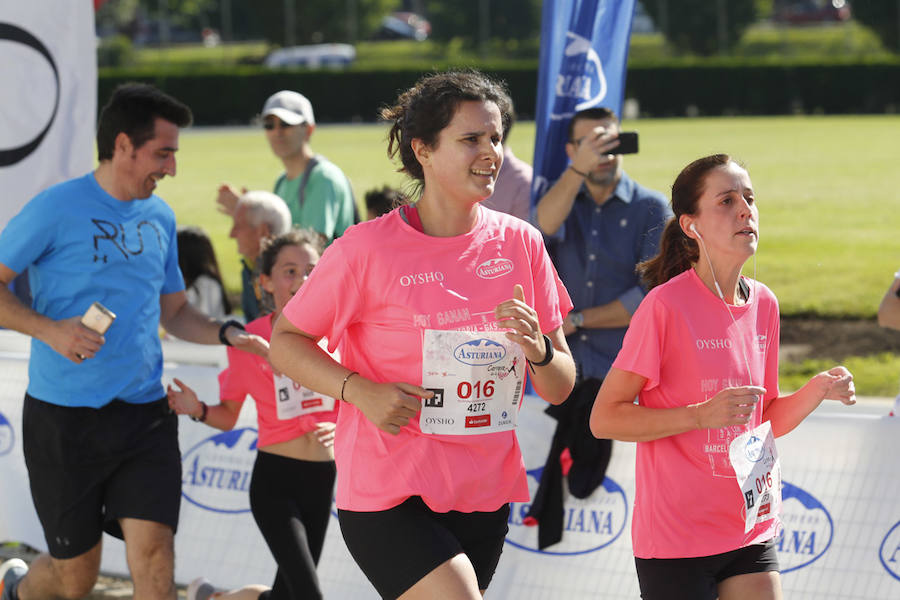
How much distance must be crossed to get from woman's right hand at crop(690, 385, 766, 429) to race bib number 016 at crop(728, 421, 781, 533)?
0.13 m

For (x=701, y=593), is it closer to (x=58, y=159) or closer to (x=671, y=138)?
(x=58, y=159)

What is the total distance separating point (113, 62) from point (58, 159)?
61159mm

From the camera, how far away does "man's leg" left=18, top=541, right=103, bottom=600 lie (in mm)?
4797

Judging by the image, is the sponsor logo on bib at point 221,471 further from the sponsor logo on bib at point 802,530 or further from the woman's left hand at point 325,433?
the sponsor logo on bib at point 802,530

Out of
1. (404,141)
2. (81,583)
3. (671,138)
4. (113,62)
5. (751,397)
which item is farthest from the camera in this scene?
(113,62)

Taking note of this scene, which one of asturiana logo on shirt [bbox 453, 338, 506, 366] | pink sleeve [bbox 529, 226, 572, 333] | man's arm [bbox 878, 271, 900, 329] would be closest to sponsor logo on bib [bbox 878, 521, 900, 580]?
man's arm [bbox 878, 271, 900, 329]

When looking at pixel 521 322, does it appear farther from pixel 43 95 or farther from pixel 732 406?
pixel 43 95

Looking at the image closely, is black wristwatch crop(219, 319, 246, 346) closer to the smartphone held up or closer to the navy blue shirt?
the navy blue shirt

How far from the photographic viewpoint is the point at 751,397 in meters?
3.22

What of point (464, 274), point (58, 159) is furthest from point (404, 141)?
point (58, 159)

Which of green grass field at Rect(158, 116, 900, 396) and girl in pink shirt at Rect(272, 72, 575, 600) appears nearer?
girl in pink shirt at Rect(272, 72, 575, 600)

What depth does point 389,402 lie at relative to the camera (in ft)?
10.4

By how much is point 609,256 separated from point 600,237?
0.31 ft

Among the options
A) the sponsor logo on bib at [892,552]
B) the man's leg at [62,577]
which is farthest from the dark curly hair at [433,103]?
the sponsor logo on bib at [892,552]
